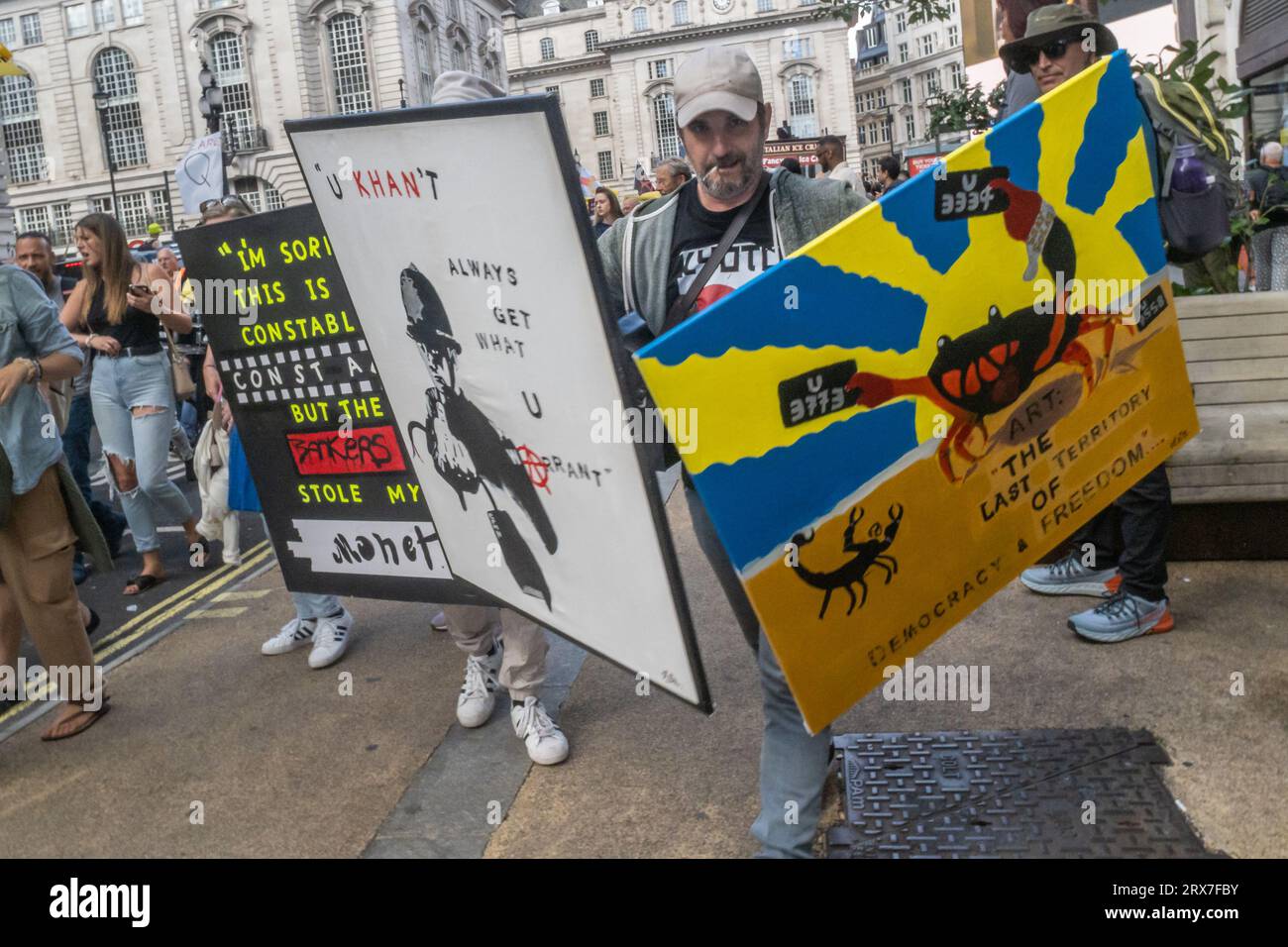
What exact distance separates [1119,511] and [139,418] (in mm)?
5148

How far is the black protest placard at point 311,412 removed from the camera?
4129 mm

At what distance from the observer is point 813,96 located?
319 feet

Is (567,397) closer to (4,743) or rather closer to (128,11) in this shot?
(4,743)

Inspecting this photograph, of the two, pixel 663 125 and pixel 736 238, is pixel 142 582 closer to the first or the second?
pixel 736 238

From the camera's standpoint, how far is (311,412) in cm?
436

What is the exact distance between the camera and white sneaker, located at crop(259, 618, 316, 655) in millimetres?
5164

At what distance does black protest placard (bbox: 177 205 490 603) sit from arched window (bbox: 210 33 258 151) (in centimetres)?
6668

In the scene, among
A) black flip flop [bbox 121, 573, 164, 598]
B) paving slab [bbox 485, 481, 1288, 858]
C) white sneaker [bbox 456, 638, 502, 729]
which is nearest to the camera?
paving slab [bbox 485, 481, 1288, 858]

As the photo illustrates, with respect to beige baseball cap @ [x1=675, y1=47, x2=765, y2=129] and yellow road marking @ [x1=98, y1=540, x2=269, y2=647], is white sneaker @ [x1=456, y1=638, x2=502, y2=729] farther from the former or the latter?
yellow road marking @ [x1=98, y1=540, x2=269, y2=647]

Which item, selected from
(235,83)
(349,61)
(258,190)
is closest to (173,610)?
(258,190)

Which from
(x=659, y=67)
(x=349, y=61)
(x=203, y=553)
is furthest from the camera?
(x=659, y=67)

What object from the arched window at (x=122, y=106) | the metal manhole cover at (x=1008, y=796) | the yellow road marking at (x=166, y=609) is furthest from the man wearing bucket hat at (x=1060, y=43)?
the arched window at (x=122, y=106)

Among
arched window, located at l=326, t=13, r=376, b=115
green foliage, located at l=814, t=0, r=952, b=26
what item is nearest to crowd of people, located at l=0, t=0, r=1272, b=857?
green foliage, located at l=814, t=0, r=952, b=26

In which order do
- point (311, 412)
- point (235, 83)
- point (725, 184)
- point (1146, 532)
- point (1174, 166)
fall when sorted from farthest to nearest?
point (235, 83) < point (311, 412) < point (1146, 532) < point (1174, 166) < point (725, 184)
